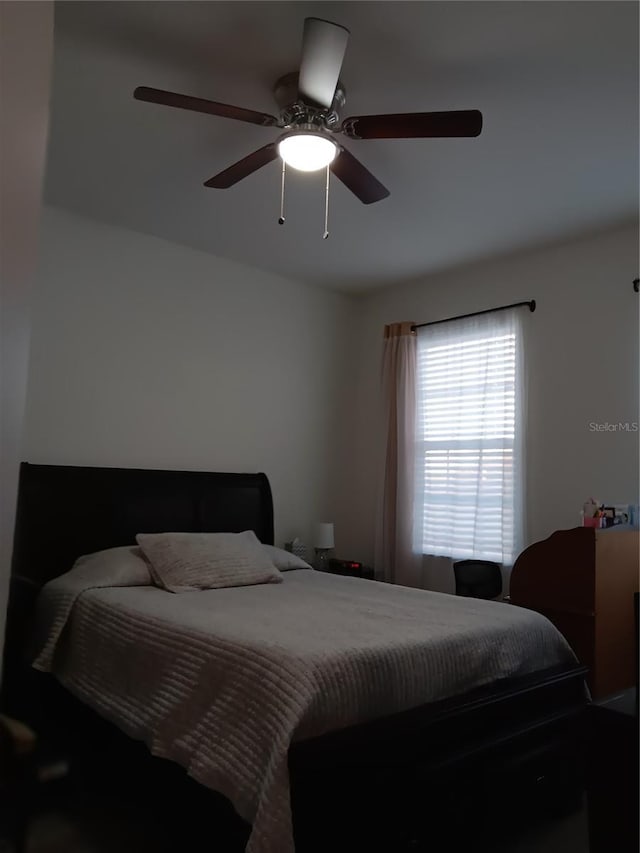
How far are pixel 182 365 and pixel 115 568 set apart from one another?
1443mm

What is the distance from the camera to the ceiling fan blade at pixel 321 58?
1888 mm

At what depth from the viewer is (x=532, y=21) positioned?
6.61 ft

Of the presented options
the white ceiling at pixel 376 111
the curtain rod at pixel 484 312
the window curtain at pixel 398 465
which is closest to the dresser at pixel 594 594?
the window curtain at pixel 398 465

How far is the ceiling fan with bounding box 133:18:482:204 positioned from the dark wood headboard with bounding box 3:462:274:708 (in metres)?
1.77

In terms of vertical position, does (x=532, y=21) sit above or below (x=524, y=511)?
above

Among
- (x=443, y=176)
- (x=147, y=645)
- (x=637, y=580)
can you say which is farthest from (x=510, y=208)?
(x=147, y=645)

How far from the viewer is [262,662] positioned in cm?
181

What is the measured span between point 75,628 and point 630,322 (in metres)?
3.20

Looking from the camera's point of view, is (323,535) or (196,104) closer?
(196,104)

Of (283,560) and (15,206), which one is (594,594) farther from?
(15,206)

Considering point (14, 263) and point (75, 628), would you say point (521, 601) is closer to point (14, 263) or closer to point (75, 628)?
point (75, 628)

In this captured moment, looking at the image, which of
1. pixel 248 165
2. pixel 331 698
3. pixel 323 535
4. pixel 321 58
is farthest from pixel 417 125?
pixel 323 535

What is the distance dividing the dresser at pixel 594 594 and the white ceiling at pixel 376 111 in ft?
5.65

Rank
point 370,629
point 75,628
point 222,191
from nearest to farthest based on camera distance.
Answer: point 370,629, point 75,628, point 222,191
